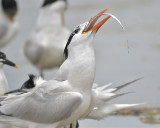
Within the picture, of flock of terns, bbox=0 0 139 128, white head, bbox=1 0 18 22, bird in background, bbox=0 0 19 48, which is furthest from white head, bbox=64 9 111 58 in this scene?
white head, bbox=1 0 18 22

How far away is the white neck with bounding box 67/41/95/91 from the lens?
170 inches

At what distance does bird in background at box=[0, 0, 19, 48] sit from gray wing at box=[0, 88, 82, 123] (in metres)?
3.91

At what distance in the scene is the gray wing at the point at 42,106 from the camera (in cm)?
425

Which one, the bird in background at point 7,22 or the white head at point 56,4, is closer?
the white head at point 56,4

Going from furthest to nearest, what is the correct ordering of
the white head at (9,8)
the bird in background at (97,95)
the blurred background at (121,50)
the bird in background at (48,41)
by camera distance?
the white head at (9,8)
the bird in background at (48,41)
the blurred background at (121,50)
the bird in background at (97,95)

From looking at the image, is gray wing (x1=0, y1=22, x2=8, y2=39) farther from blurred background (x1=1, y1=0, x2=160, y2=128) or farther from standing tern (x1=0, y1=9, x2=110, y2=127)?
standing tern (x1=0, y1=9, x2=110, y2=127)

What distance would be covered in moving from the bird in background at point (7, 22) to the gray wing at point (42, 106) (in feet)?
12.8

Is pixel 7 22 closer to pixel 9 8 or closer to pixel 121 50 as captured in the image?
pixel 9 8

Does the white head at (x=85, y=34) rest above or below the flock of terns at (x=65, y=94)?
above

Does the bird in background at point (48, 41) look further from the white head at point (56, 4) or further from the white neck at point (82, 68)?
the white neck at point (82, 68)

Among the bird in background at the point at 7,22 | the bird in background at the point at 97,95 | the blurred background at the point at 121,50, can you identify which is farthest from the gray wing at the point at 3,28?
the bird in background at the point at 97,95

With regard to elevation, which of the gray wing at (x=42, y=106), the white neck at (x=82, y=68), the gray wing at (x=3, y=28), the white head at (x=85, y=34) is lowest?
the gray wing at (x=42, y=106)

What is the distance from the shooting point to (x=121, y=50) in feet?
27.9

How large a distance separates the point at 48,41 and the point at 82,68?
3259 mm
